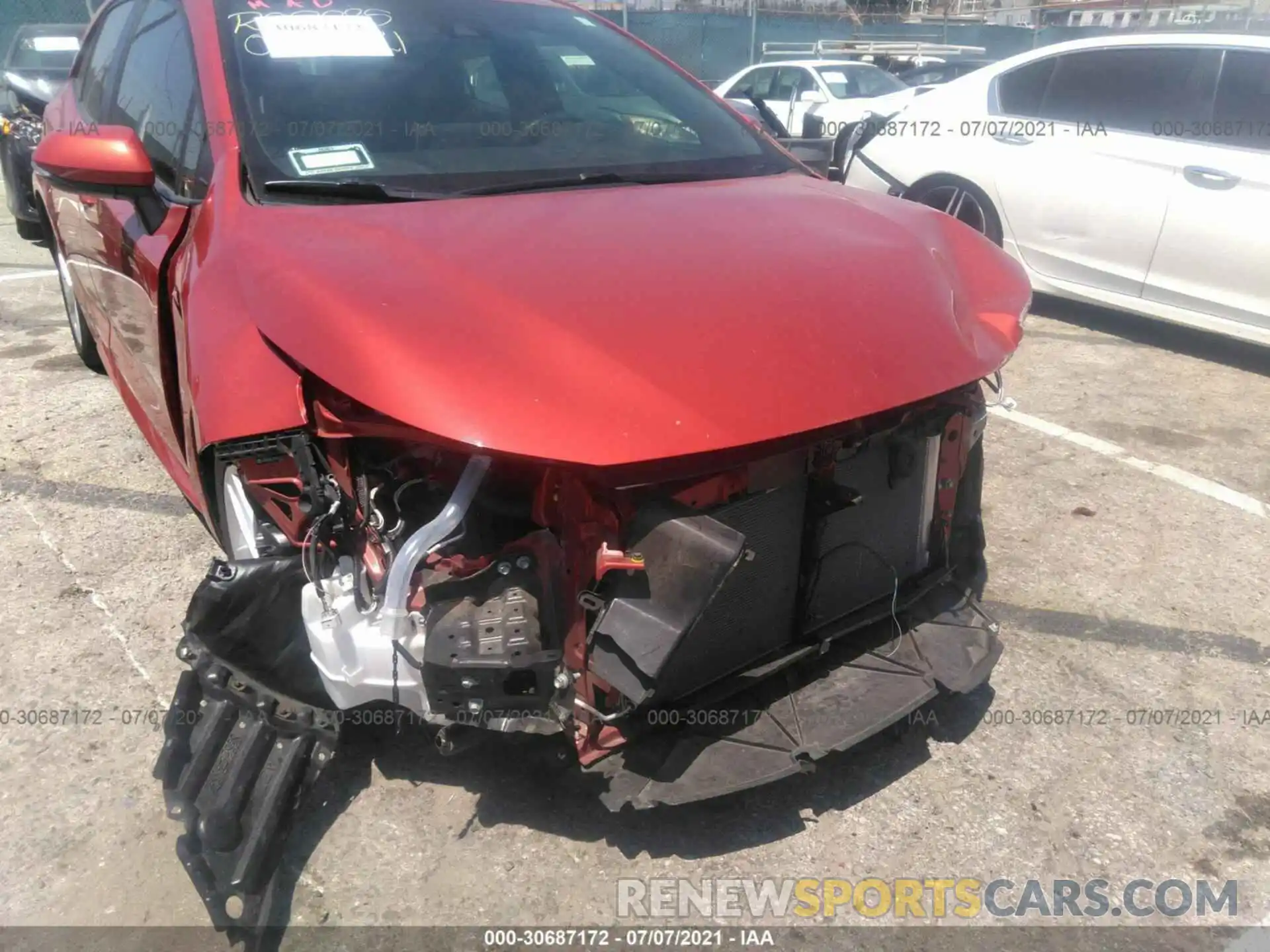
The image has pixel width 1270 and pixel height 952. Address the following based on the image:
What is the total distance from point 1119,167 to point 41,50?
959 centimetres

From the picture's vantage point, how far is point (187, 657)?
1994 mm

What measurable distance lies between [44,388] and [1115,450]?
4837mm

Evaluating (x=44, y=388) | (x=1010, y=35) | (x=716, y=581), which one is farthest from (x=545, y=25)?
(x=1010, y=35)

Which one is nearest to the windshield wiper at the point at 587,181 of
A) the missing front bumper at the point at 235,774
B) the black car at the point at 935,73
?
the missing front bumper at the point at 235,774

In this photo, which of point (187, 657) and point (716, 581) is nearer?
point (716, 581)

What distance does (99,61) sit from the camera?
3740 mm

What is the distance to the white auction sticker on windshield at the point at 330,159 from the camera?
2.28 meters

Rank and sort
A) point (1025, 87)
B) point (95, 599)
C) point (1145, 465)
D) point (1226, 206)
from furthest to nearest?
point (1025, 87) → point (1226, 206) → point (1145, 465) → point (95, 599)

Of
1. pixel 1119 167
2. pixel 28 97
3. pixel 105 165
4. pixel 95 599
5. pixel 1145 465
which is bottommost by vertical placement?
pixel 1145 465

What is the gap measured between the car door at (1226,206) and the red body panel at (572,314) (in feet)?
9.70

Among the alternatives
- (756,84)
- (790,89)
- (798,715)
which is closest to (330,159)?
(798,715)

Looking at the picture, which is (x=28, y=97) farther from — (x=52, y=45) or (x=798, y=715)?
(x=798, y=715)

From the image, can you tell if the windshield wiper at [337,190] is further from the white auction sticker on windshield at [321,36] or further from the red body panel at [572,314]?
the white auction sticker on windshield at [321,36]

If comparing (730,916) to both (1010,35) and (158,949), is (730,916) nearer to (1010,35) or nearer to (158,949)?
(158,949)
